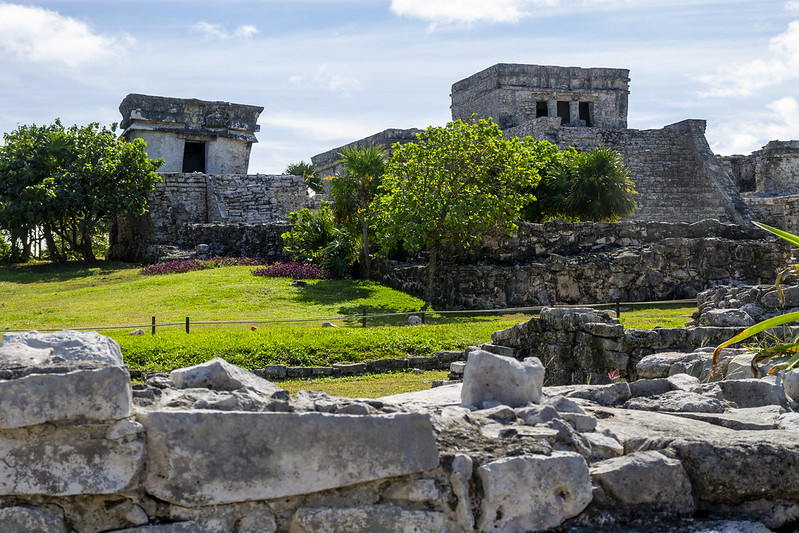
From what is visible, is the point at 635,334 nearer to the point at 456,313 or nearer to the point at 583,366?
the point at 583,366

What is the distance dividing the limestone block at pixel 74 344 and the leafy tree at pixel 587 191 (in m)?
18.7

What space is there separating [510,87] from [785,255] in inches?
595

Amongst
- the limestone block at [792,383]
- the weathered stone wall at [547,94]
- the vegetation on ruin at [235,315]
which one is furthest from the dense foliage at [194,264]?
the limestone block at [792,383]

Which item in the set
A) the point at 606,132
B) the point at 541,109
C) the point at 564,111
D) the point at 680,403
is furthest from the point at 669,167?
the point at 680,403

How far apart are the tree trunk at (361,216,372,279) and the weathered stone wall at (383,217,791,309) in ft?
5.67

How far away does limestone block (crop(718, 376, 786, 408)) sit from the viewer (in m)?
4.53

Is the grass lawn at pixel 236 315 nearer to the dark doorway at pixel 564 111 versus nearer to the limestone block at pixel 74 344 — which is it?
the limestone block at pixel 74 344

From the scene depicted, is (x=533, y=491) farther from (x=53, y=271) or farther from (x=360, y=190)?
(x=53, y=271)

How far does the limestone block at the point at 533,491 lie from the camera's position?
312 cm

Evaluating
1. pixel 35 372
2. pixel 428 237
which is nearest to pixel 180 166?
pixel 428 237

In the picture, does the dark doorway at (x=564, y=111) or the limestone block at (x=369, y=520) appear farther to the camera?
the dark doorway at (x=564, y=111)

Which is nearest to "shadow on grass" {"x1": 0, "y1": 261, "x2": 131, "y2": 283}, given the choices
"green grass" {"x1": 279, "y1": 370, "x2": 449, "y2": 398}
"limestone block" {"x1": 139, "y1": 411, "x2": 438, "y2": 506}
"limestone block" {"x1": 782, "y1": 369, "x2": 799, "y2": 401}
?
"green grass" {"x1": 279, "y1": 370, "x2": 449, "y2": 398}

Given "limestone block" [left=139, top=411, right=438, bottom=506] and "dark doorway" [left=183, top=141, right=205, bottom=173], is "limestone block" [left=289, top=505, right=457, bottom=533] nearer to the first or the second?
"limestone block" [left=139, top=411, right=438, bottom=506]

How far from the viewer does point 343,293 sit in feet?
59.9
